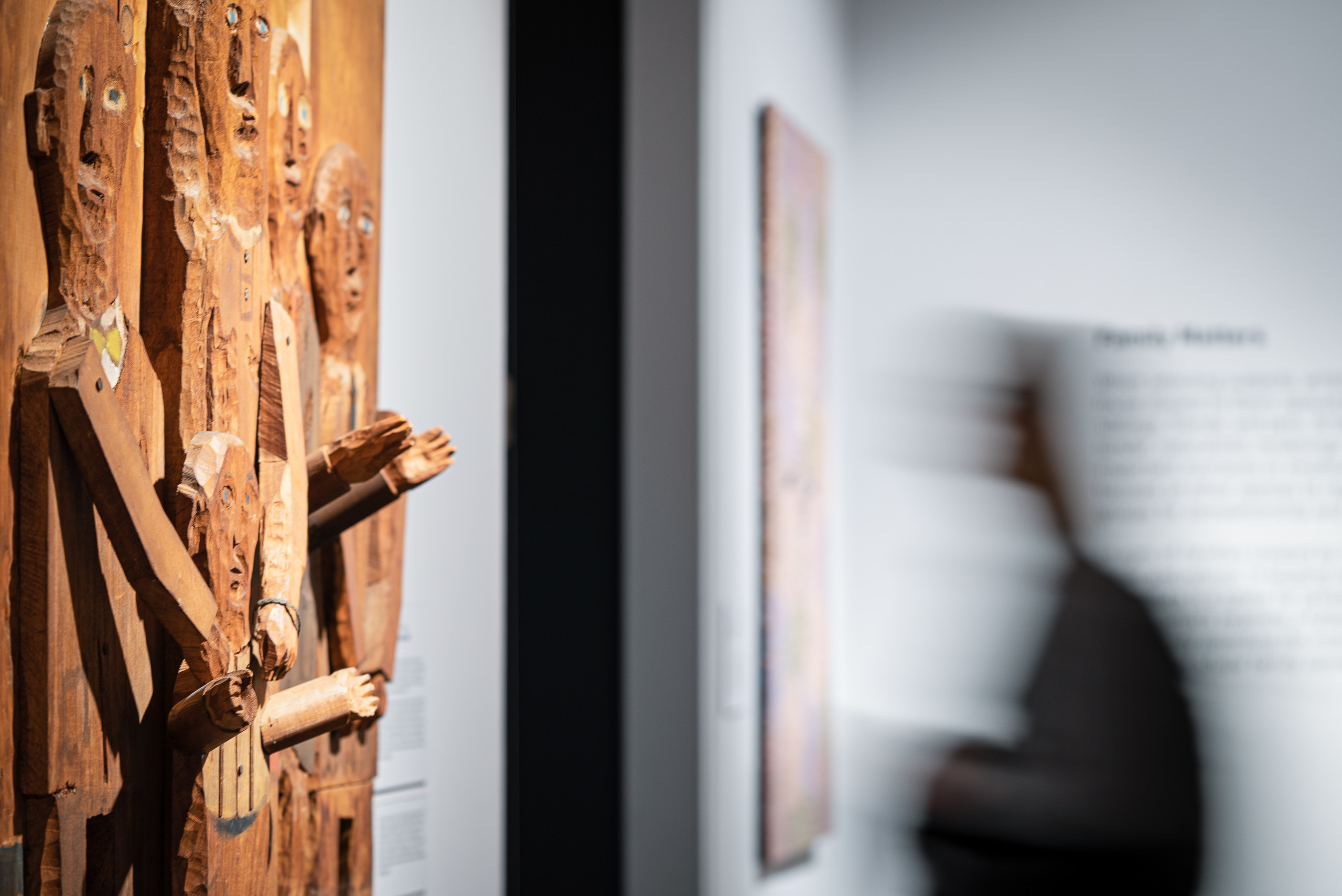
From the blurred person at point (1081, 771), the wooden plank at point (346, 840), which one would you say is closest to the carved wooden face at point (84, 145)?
the wooden plank at point (346, 840)

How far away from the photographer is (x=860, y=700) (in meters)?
2.38

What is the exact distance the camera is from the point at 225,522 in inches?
31.9

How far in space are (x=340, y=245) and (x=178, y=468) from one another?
1.12 feet

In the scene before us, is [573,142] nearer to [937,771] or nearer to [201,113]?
[201,113]

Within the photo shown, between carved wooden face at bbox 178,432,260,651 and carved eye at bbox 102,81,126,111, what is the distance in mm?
247

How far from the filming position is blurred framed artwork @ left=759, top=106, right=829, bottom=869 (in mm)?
2037

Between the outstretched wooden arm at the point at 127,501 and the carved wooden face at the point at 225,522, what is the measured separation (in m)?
0.03

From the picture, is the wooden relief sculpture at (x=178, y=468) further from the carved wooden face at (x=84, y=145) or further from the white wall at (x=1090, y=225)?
the white wall at (x=1090, y=225)

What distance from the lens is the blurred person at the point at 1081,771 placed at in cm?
220

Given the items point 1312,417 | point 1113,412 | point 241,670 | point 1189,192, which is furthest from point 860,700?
point 241,670

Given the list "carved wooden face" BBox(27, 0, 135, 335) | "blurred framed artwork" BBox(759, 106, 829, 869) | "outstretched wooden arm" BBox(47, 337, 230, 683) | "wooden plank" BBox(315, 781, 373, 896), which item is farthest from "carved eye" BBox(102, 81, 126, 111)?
"blurred framed artwork" BBox(759, 106, 829, 869)

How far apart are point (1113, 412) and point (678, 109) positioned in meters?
1.19

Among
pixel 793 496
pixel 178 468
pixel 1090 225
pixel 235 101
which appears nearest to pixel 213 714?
pixel 178 468

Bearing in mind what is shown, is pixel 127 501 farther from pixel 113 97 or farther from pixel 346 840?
pixel 346 840
